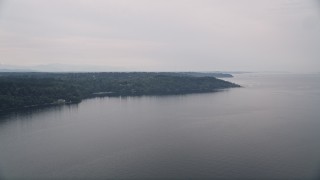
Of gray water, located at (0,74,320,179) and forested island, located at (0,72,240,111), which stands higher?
forested island, located at (0,72,240,111)

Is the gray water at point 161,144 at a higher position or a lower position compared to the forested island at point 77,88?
lower

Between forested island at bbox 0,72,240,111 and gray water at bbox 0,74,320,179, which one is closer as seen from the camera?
gray water at bbox 0,74,320,179

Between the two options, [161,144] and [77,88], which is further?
[77,88]

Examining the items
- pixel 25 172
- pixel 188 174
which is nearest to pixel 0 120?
pixel 25 172

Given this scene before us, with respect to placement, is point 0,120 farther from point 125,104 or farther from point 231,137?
point 231,137

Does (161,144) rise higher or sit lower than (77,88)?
lower
